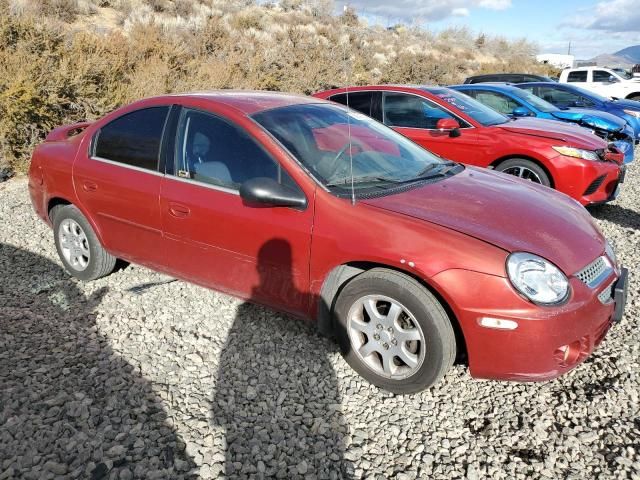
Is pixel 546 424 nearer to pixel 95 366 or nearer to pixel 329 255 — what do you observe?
pixel 329 255

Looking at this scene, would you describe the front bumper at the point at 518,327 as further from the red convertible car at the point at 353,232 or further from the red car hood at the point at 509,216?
the red car hood at the point at 509,216

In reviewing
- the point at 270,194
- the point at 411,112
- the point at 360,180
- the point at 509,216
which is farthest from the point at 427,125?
the point at 270,194

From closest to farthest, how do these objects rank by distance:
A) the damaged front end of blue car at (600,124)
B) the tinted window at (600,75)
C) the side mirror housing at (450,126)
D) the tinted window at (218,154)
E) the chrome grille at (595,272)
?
the chrome grille at (595,272)
the tinted window at (218,154)
the side mirror housing at (450,126)
the damaged front end of blue car at (600,124)
the tinted window at (600,75)

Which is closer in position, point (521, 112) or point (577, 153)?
point (577, 153)

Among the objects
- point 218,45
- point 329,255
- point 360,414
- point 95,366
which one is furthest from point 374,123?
point 218,45

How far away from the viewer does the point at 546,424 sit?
2676 millimetres

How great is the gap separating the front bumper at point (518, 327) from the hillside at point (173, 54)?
5.48 ft

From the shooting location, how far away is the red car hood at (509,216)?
105 inches

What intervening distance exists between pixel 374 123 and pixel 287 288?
1651 mm

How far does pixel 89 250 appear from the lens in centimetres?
421

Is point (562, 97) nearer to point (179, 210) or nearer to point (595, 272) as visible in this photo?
point (595, 272)

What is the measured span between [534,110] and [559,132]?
255 centimetres

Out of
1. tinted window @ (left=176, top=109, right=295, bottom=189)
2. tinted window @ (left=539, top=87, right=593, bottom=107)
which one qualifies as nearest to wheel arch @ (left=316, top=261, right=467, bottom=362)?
tinted window @ (left=176, top=109, right=295, bottom=189)

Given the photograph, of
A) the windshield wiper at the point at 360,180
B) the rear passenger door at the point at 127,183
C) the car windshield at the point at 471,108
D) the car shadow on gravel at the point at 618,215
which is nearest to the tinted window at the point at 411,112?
the car windshield at the point at 471,108
